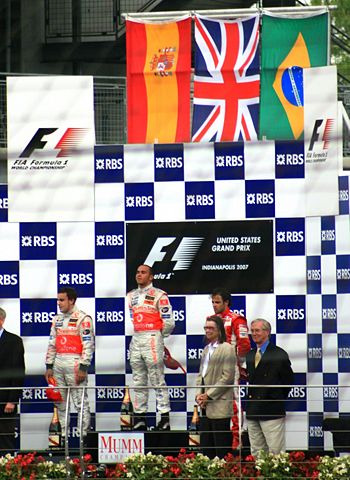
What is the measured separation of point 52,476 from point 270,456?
1.48 meters

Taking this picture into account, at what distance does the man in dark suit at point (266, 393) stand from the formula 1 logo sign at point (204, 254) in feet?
2.64

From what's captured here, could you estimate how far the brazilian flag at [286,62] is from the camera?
9.31 m

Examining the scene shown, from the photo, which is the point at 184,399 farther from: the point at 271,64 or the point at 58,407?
the point at 271,64

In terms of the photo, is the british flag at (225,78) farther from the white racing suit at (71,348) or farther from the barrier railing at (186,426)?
the barrier railing at (186,426)

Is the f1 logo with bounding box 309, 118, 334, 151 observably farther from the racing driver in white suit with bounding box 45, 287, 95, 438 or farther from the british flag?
the racing driver in white suit with bounding box 45, 287, 95, 438

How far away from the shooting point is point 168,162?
30.3ft

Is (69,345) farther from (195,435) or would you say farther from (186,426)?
(195,435)

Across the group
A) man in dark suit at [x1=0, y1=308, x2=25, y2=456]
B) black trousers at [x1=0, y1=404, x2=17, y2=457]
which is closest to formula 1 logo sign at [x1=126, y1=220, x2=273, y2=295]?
man in dark suit at [x1=0, y1=308, x2=25, y2=456]

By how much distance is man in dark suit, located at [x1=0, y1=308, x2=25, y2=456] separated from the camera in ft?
28.6

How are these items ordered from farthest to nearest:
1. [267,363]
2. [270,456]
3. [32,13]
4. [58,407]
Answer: [32,13] → [58,407] → [267,363] → [270,456]

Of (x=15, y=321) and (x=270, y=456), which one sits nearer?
(x=270, y=456)

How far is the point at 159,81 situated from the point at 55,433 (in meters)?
2.88

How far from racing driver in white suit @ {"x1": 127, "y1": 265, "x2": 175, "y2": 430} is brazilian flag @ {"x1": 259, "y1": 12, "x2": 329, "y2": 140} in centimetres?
151

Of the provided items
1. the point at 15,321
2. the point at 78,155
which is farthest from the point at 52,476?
the point at 78,155
